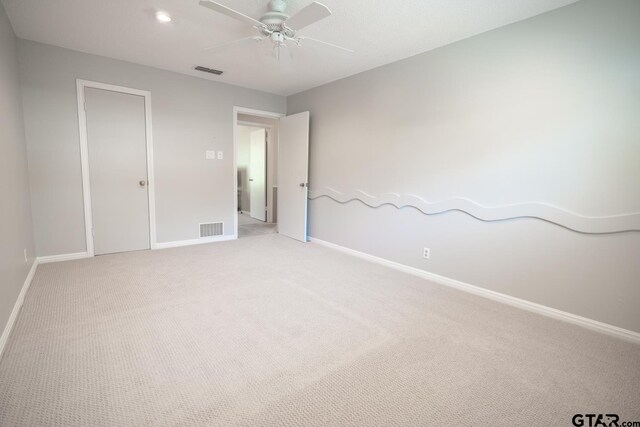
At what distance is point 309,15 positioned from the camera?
201 cm

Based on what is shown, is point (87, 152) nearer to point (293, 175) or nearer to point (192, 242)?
point (192, 242)

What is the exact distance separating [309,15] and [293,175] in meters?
2.99

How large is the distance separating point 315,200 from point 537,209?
9.78ft


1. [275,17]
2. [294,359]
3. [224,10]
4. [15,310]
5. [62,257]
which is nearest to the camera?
[294,359]

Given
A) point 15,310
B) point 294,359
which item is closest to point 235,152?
point 15,310

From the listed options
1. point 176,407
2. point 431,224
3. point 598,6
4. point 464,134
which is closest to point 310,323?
point 176,407

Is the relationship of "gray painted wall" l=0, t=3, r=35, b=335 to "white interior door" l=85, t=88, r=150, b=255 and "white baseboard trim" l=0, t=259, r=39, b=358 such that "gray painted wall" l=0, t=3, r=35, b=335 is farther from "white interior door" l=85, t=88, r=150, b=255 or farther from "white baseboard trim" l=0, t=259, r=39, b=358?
"white interior door" l=85, t=88, r=150, b=255

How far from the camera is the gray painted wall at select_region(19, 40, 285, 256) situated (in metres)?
3.26

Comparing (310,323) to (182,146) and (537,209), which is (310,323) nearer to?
(537,209)

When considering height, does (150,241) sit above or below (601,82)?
below

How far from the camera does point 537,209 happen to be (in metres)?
2.44

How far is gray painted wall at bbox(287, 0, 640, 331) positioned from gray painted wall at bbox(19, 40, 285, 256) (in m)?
2.31

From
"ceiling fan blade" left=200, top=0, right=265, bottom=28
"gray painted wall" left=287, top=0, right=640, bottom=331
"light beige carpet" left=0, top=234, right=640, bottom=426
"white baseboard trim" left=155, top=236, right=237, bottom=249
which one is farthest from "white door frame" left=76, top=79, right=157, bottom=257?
"gray painted wall" left=287, top=0, right=640, bottom=331

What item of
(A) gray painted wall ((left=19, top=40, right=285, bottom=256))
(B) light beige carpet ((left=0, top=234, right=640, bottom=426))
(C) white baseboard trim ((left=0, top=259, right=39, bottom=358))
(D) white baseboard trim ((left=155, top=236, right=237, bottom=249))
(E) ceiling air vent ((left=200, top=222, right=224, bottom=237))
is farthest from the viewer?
(E) ceiling air vent ((left=200, top=222, right=224, bottom=237))
